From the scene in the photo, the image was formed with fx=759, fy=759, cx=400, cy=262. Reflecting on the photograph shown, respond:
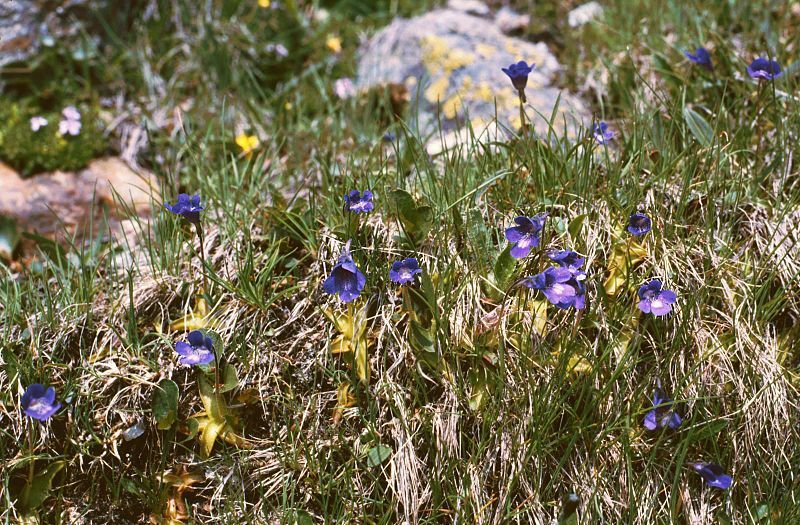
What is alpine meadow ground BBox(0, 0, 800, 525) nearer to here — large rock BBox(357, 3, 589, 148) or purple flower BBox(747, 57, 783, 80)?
purple flower BBox(747, 57, 783, 80)

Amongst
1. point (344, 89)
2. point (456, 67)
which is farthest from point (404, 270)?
point (456, 67)

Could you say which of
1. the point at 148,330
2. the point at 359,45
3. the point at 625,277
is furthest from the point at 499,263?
the point at 359,45

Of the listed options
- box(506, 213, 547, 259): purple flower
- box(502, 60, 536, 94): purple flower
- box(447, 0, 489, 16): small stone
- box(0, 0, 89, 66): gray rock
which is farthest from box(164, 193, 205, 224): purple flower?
box(447, 0, 489, 16): small stone

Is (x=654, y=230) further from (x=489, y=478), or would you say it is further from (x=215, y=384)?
(x=215, y=384)

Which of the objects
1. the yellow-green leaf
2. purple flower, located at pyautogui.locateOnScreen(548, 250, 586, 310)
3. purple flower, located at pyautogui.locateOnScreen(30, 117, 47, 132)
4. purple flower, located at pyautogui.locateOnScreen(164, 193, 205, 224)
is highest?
purple flower, located at pyautogui.locateOnScreen(164, 193, 205, 224)

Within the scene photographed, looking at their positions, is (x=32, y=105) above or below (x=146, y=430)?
above

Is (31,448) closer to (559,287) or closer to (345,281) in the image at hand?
(345,281)
